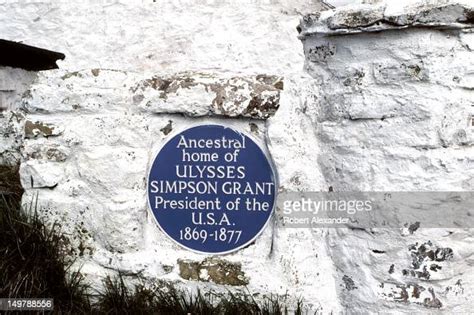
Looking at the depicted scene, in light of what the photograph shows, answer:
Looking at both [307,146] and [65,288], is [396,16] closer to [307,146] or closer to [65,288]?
[307,146]

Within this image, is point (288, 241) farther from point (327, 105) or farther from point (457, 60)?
point (457, 60)

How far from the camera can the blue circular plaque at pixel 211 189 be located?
8.58 feet

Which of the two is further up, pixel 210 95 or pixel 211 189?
pixel 210 95

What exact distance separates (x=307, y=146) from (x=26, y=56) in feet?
8.78

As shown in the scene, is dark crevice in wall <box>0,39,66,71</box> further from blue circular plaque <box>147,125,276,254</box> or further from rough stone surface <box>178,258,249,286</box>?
rough stone surface <box>178,258,249,286</box>

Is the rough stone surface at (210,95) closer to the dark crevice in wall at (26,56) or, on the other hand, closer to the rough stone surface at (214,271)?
the rough stone surface at (214,271)

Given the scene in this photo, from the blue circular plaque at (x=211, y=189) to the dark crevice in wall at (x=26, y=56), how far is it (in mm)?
2085

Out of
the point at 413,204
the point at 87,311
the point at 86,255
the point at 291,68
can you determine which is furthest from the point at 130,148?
the point at 291,68

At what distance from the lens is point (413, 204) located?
2.35 meters

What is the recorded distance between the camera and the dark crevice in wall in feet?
13.7

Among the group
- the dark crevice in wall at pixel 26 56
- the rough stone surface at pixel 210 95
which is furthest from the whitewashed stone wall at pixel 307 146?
the dark crevice in wall at pixel 26 56

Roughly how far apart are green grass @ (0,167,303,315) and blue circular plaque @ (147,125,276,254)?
0.25 metres

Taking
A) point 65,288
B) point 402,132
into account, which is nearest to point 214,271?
point 65,288

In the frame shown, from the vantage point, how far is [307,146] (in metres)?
2.59
